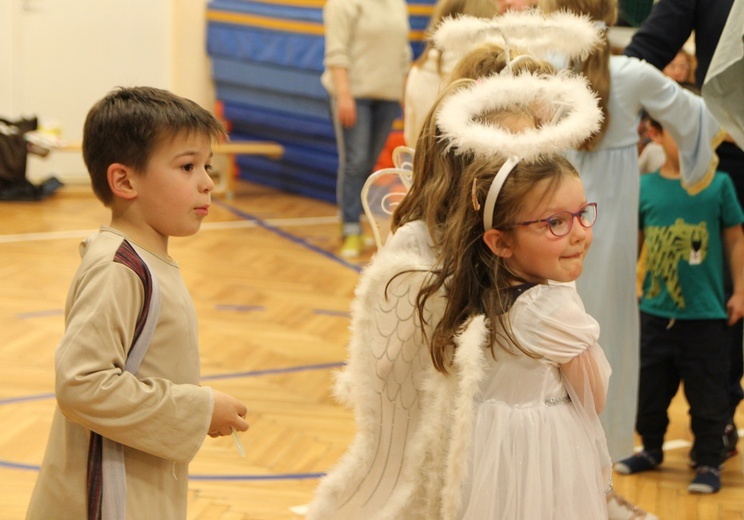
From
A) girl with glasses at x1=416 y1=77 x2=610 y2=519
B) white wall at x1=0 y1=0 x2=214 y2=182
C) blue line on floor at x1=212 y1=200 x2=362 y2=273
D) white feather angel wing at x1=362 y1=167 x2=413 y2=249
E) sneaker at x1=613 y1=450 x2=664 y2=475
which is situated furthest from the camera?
white wall at x1=0 y1=0 x2=214 y2=182

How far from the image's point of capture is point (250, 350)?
4117 millimetres

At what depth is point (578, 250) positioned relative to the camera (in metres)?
1.76

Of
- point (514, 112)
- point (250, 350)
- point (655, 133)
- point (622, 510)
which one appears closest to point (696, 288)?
point (655, 133)

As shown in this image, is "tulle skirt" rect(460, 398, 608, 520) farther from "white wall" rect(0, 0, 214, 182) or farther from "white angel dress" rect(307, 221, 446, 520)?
"white wall" rect(0, 0, 214, 182)

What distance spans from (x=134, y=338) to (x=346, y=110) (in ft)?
14.2

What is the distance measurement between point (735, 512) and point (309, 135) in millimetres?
4885

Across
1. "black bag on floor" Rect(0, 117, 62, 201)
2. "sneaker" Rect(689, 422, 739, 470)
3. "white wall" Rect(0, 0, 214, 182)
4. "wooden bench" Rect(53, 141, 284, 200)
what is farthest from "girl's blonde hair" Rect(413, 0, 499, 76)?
"white wall" Rect(0, 0, 214, 182)

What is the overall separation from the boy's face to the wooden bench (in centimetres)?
554

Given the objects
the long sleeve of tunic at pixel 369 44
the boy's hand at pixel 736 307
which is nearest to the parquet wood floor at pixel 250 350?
the boy's hand at pixel 736 307

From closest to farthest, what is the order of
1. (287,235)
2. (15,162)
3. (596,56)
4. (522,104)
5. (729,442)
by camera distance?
(522,104) < (596,56) < (729,442) < (287,235) < (15,162)

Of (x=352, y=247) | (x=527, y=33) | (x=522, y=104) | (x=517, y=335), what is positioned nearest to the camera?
(x=517, y=335)

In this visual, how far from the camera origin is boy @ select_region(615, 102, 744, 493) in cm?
304

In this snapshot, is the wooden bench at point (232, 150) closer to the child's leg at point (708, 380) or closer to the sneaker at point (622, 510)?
the child's leg at point (708, 380)

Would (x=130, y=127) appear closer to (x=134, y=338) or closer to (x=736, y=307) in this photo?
(x=134, y=338)
